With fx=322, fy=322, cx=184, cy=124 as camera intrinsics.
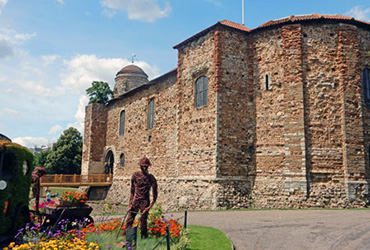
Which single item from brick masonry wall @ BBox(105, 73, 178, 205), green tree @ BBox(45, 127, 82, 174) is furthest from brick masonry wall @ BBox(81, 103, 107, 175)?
green tree @ BBox(45, 127, 82, 174)

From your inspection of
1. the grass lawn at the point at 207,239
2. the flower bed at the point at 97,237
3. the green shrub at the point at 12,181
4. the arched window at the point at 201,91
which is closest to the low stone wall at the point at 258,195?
the arched window at the point at 201,91

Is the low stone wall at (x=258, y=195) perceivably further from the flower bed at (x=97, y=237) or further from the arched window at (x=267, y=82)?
the flower bed at (x=97, y=237)

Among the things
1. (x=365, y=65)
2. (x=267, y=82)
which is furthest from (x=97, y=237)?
(x=365, y=65)

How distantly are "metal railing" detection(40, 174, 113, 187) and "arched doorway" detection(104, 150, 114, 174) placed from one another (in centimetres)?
172

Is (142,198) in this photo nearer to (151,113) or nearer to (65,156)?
(151,113)

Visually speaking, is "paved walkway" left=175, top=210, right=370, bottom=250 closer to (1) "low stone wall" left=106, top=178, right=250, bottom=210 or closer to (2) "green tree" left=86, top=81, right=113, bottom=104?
(1) "low stone wall" left=106, top=178, right=250, bottom=210

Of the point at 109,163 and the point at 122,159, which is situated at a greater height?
the point at 122,159

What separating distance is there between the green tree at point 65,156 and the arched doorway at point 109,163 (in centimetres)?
754

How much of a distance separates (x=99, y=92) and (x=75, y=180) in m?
13.8

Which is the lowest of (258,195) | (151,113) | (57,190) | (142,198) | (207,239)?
(57,190)

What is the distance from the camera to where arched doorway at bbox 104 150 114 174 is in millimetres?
30353

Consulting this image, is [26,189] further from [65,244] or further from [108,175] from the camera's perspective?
[108,175]

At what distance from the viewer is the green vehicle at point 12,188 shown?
7070 millimetres

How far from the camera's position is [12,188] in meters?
7.45
